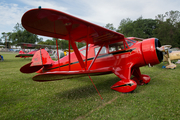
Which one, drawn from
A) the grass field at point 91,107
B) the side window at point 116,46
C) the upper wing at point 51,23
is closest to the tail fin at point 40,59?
the grass field at point 91,107

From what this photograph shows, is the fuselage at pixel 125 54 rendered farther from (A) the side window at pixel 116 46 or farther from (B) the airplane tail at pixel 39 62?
(B) the airplane tail at pixel 39 62

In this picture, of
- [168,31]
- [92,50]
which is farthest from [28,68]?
[168,31]

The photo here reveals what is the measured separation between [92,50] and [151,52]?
8.29 ft

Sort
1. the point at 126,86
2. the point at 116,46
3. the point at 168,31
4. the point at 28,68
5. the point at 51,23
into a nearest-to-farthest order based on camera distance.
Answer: the point at 51,23 < the point at 126,86 < the point at 116,46 < the point at 28,68 < the point at 168,31

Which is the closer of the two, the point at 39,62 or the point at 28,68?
the point at 28,68

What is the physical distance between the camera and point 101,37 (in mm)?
4480

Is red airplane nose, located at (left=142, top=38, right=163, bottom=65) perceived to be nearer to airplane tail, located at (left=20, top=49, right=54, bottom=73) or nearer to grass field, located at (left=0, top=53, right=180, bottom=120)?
grass field, located at (left=0, top=53, right=180, bottom=120)

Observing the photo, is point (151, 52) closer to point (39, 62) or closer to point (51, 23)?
point (51, 23)

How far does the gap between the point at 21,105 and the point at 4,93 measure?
1550 mm

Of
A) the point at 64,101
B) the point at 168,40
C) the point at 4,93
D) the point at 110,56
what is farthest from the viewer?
the point at 168,40

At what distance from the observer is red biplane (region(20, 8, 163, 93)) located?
2.79m

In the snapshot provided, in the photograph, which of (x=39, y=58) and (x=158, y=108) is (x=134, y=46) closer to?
(x=158, y=108)

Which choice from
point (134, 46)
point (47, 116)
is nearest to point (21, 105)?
point (47, 116)

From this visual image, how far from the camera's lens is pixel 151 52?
13.3 feet
